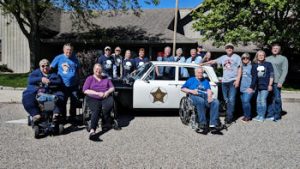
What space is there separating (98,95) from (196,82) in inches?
81.9

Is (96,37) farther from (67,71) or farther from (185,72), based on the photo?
(67,71)

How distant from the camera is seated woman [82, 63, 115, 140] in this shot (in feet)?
20.5

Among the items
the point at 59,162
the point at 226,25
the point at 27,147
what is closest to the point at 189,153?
the point at 59,162

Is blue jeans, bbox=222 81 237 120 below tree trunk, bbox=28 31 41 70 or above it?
below

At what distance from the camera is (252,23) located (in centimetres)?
1634

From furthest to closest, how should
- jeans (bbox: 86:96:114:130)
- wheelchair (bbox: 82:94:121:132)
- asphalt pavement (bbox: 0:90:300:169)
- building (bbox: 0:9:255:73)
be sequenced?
building (bbox: 0:9:255:73), wheelchair (bbox: 82:94:121:132), jeans (bbox: 86:96:114:130), asphalt pavement (bbox: 0:90:300:169)

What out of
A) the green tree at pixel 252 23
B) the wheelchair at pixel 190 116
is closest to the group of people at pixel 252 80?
the wheelchair at pixel 190 116

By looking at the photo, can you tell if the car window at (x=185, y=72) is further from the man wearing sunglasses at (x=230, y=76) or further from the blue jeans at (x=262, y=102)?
the blue jeans at (x=262, y=102)

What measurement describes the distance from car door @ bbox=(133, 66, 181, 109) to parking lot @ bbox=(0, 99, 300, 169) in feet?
1.63

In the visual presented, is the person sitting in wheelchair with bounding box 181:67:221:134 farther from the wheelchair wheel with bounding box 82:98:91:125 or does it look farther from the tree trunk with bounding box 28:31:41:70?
the tree trunk with bounding box 28:31:41:70

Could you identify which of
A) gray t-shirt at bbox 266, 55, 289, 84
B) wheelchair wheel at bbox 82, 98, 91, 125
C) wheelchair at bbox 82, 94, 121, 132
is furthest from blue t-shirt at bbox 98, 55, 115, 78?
gray t-shirt at bbox 266, 55, 289, 84

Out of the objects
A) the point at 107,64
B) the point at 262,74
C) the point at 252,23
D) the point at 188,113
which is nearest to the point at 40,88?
the point at 107,64

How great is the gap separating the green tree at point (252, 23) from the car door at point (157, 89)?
9.03 metres

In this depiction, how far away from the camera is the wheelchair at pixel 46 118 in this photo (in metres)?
5.91
